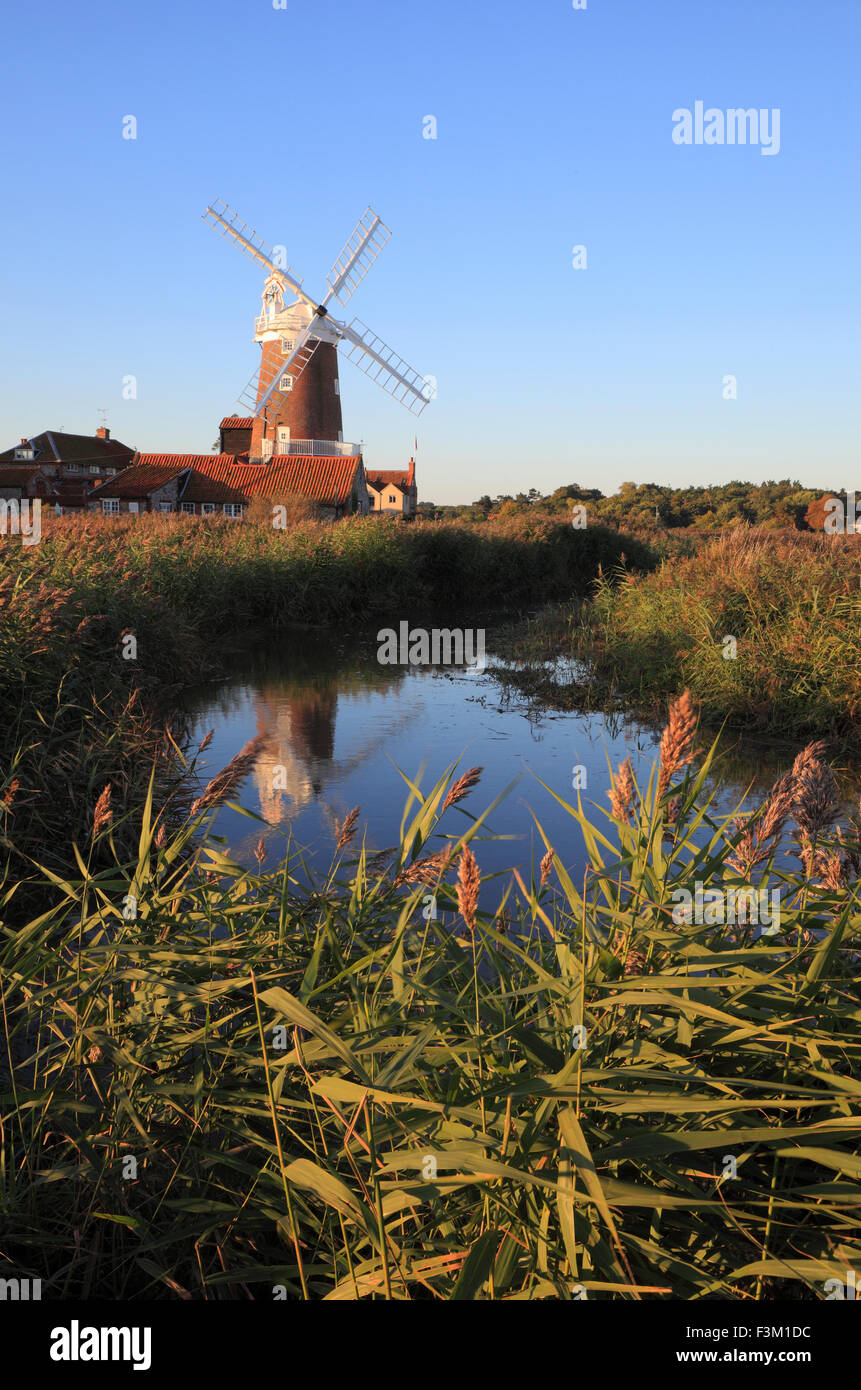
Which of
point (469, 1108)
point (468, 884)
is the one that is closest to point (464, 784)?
Result: point (468, 884)

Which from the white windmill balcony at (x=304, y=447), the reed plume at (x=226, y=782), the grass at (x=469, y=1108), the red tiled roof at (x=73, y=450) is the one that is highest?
the red tiled roof at (x=73, y=450)

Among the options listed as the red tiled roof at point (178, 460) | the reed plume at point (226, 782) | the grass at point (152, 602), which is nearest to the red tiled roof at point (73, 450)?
the red tiled roof at point (178, 460)

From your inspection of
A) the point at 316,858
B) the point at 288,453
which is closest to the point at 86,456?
the point at 288,453

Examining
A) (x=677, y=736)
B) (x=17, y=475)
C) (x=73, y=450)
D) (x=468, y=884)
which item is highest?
(x=73, y=450)

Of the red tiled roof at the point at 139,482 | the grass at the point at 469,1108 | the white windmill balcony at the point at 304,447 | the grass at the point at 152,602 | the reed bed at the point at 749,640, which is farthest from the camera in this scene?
the white windmill balcony at the point at 304,447

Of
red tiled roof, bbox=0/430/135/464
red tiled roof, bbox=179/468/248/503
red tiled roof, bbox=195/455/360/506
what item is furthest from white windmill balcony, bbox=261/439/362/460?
red tiled roof, bbox=0/430/135/464

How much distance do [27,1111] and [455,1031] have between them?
1113 millimetres

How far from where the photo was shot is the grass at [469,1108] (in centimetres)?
143

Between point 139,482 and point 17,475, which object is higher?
point 17,475

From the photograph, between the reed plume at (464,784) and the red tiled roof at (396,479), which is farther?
the red tiled roof at (396,479)

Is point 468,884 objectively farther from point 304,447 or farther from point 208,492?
point 304,447

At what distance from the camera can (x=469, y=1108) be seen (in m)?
1.58

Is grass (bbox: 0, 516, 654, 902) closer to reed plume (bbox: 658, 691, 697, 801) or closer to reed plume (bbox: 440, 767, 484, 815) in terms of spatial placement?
reed plume (bbox: 440, 767, 484, 815)

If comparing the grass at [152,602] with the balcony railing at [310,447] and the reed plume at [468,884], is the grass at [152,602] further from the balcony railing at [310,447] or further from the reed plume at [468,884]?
the balcony railing at [310,447]
